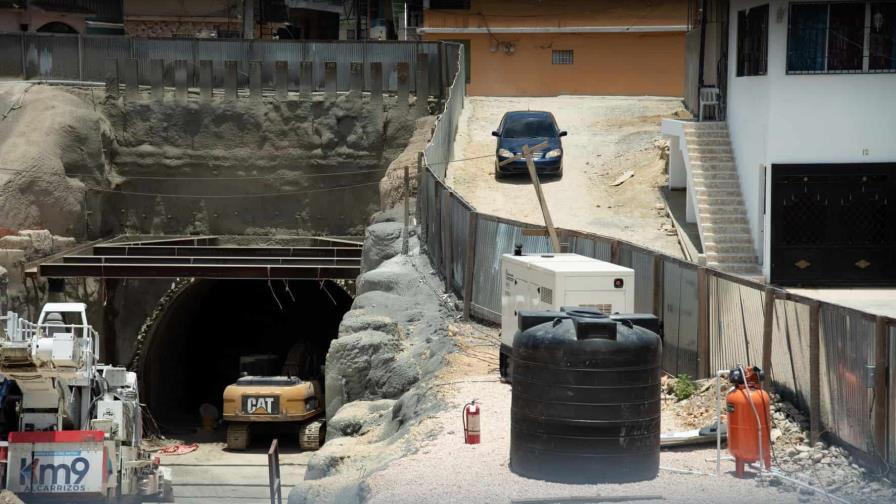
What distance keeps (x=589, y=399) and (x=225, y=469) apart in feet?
61.3

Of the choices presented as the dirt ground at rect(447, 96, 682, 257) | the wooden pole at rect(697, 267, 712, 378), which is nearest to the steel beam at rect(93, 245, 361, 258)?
the dirt ground at rect(447, 96, 682, 257)

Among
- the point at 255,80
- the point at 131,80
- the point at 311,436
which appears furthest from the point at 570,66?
the point at 311,436

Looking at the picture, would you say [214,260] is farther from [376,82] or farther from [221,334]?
[221,334]

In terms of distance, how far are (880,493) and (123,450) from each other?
14.2 meters

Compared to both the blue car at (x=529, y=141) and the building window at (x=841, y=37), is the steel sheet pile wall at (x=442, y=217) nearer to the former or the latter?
the blue car at (x=529, y=141)

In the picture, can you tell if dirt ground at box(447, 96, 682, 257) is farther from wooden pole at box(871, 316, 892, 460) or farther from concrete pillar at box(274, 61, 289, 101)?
wooden pole at box(871, 316, 892, 460)

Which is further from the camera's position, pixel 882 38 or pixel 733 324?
pixel 882 38

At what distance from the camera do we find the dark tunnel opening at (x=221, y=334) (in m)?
37.4

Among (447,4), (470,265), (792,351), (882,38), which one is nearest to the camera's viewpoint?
(792,351)

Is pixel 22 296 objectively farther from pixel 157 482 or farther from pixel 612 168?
pixel 612 168

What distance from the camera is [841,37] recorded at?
913 inches

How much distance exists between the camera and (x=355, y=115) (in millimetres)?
39906

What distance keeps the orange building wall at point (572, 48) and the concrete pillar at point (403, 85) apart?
26.5 feet

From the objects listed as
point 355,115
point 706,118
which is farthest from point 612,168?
point 355,115
